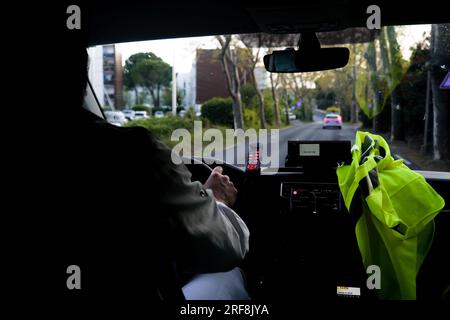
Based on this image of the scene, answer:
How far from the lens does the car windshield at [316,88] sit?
135 inches

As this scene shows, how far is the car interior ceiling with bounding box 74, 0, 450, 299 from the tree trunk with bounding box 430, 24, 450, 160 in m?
0.38

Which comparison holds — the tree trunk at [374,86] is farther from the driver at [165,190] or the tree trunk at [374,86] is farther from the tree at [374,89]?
the driver at [165,190]

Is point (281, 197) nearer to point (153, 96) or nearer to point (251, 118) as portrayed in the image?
point (153, 96)

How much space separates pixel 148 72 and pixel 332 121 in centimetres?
244

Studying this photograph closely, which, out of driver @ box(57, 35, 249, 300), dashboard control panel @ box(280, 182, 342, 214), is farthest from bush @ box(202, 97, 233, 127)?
driver @ box(57, 35, 249, 300)

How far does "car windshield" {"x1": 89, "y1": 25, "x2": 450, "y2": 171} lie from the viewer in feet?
11.3

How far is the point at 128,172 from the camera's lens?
1.44 m

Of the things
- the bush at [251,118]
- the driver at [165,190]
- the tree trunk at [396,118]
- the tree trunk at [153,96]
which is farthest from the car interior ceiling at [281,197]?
the bush at [251,118]

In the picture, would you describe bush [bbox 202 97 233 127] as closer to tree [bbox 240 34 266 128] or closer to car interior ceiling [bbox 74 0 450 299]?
tree [bbox 240 34 266 128]

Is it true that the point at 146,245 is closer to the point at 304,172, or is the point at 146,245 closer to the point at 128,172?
the point at 128,172

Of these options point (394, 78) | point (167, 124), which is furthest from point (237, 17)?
point (167, 124)

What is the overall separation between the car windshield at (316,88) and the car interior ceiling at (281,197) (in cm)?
23

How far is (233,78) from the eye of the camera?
7.12 meters
